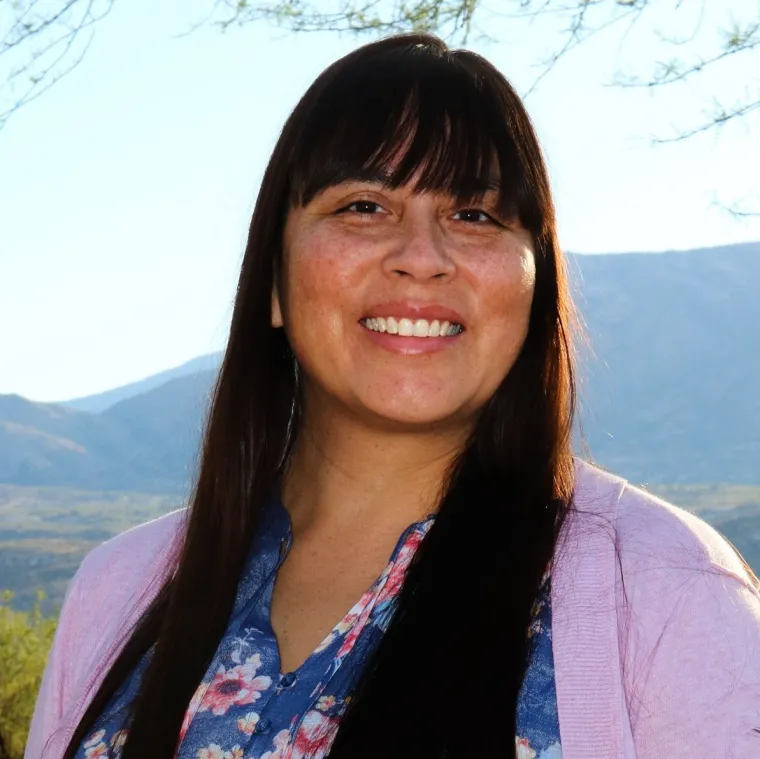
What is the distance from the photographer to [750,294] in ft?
242

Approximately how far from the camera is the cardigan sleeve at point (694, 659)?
4.76 ft

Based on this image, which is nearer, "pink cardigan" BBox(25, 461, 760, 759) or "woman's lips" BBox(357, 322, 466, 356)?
"pink cardigan" BBox(25, 461, 760, 759)

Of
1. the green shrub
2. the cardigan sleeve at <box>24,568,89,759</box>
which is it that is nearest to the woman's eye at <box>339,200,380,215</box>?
the cardigan sleeve at <box>24,568,89,759</box>

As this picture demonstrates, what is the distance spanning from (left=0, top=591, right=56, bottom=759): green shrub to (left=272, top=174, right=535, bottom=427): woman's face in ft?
12.2

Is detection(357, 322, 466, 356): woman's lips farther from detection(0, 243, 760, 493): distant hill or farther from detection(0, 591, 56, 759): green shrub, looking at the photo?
detection(0, 243, 760, 493): distant hill

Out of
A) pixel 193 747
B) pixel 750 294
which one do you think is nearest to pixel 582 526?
pixel 193 747

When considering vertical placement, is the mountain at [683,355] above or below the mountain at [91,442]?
above

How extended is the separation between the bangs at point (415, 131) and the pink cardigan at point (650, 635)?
508mm

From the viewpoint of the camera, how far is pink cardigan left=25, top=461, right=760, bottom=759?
4.79 feet

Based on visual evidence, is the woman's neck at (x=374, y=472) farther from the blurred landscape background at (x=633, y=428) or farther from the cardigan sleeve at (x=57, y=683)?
the blurred landscape background at (x=633, y=428)

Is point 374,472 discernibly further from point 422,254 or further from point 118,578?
point 118,578

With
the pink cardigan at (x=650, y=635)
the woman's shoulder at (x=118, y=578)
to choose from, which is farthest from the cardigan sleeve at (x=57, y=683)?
the pink cardigan at (x=650, y=635)

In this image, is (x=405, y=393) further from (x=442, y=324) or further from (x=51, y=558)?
(x=51, y=558)

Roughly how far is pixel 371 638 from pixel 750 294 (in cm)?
7575
